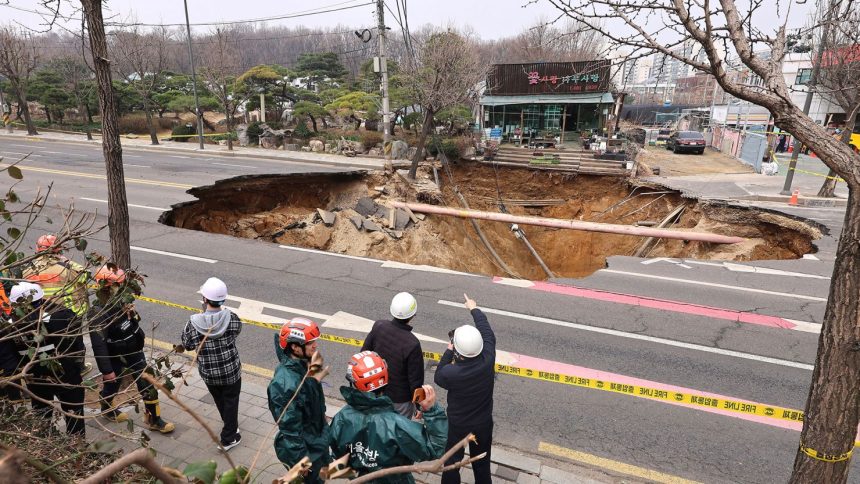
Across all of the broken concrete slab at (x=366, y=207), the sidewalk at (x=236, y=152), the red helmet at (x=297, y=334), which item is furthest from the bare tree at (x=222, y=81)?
the red helmet at (x=297, y=334)

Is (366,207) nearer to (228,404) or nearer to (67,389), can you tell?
(228,404)

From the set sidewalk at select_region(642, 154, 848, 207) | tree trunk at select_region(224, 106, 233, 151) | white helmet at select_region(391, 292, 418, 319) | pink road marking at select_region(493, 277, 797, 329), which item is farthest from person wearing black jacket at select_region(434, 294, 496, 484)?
tree trunk at select_region(224, 106, 233, 151)

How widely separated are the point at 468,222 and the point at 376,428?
576 inches

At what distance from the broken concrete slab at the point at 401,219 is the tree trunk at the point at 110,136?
865 cm

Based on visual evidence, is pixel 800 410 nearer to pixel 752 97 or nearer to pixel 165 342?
pixel 752 97

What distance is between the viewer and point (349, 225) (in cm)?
1386

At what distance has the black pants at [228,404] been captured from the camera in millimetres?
4977

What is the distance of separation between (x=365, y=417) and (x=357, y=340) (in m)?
4.20

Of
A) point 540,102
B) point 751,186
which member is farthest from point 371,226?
point 540,102

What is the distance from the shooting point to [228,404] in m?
5.02

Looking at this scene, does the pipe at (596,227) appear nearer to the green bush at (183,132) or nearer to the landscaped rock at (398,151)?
the landscaped rock at (398,151)

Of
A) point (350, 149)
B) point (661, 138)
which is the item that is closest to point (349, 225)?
point (350, 149)

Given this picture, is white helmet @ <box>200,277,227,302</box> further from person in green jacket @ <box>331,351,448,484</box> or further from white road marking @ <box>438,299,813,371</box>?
white road marking @ <box>438,299,813,371</box>

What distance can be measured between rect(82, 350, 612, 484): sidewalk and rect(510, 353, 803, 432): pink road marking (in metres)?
1.84
